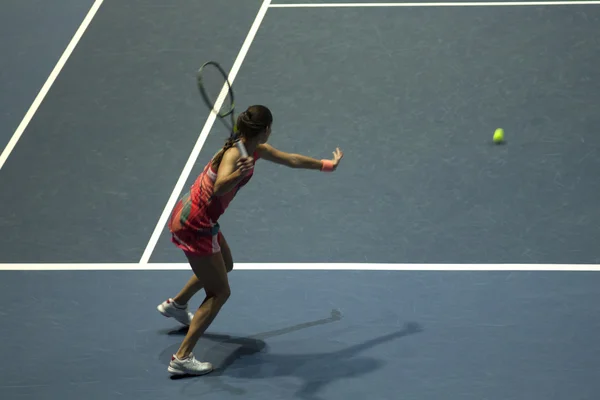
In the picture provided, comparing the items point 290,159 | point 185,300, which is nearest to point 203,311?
point 185,300

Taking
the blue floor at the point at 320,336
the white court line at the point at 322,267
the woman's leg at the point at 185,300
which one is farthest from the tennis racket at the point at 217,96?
the blue floor at the point at 320,336

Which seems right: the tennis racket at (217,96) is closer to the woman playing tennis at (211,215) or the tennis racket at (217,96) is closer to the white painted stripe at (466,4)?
the woman playing tennis at (211,215)

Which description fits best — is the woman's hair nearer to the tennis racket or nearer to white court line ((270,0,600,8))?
the tennis racket

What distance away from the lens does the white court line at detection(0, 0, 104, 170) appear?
1066cm

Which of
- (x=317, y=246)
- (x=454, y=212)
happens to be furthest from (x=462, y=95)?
(x=317, y=246)

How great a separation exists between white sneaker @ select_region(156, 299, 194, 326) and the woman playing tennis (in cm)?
33

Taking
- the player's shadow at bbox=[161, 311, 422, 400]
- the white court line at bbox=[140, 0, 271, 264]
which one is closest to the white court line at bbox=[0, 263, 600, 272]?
the white court line at bbox=[140, 0, 271, 264]

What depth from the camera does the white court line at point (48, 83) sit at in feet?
35.0

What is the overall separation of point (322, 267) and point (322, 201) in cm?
100

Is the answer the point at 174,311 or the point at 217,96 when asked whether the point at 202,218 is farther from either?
the point at 217,96

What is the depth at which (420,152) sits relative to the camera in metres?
10.2

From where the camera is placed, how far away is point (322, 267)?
8805mm

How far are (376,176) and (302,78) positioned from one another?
1.97m

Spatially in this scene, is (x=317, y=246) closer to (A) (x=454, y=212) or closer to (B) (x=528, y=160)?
(A) (x=454, y=212)
